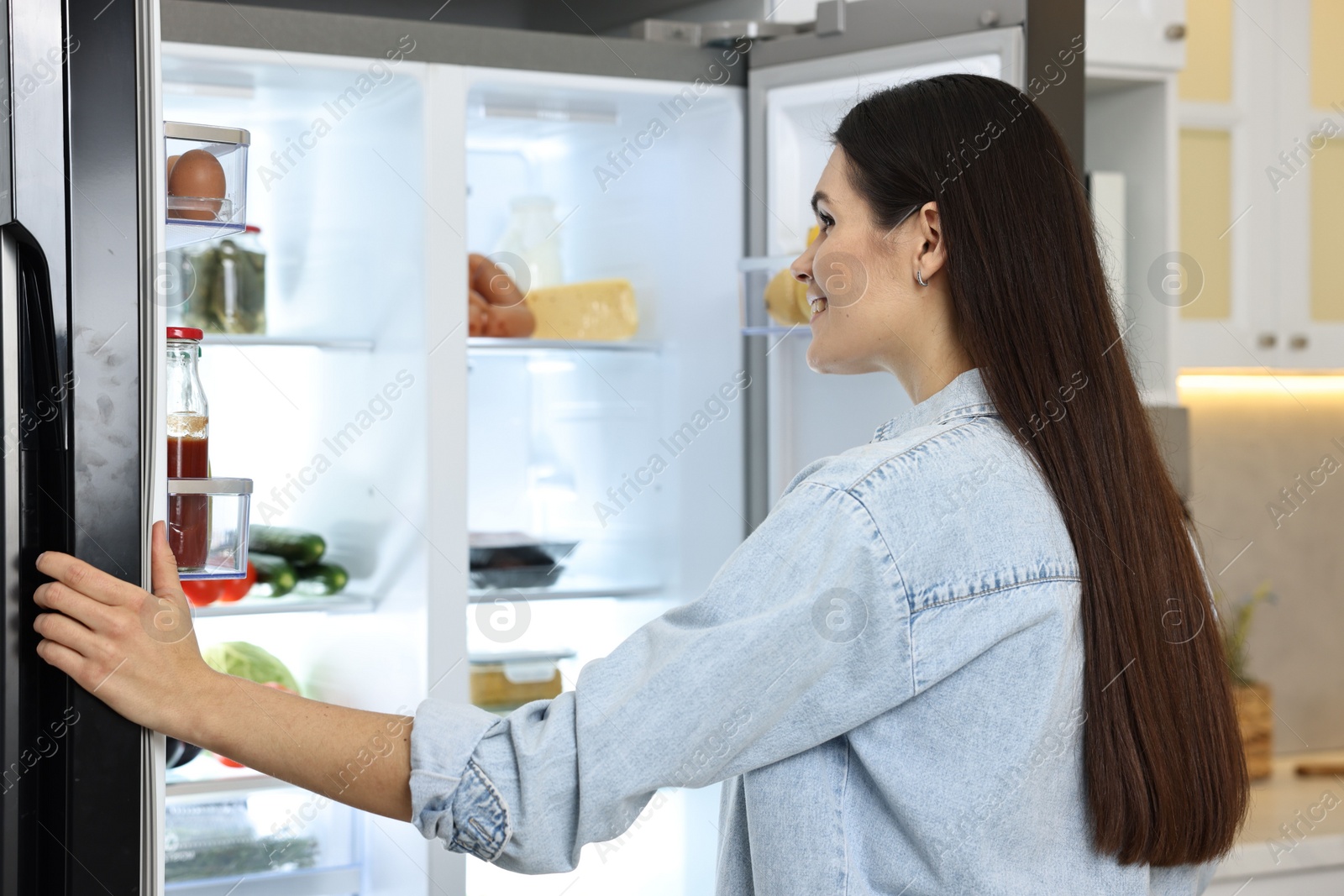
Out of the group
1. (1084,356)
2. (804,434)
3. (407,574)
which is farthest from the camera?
(804,434)

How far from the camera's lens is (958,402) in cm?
88

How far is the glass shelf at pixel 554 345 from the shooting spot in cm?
183

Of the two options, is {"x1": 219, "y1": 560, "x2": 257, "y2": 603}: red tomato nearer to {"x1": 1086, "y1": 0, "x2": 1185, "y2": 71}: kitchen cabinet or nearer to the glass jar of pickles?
the glass jar of pickles

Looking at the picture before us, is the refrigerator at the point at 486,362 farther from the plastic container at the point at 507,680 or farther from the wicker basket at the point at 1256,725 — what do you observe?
the wicker basket at the point at 1256,725

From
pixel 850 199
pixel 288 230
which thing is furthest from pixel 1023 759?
pixel 288 230

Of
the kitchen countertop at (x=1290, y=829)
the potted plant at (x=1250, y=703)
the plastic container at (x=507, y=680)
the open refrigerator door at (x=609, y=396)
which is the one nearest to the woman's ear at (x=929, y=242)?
the open refrigerator door at (x=609, y=396)

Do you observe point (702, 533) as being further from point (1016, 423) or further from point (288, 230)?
point (1016, 423)

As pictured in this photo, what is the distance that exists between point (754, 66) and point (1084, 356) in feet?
3.50

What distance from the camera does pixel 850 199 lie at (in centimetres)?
95

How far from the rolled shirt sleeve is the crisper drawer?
1.08 meters

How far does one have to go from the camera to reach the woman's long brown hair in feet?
2.75

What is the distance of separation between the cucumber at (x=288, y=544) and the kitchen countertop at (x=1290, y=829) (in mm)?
1433

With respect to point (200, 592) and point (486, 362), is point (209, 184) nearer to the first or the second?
point (200, 592)

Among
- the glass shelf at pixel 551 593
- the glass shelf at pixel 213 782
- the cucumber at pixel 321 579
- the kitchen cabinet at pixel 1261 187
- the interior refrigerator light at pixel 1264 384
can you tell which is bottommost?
the glass shelf at pixel 213 782
